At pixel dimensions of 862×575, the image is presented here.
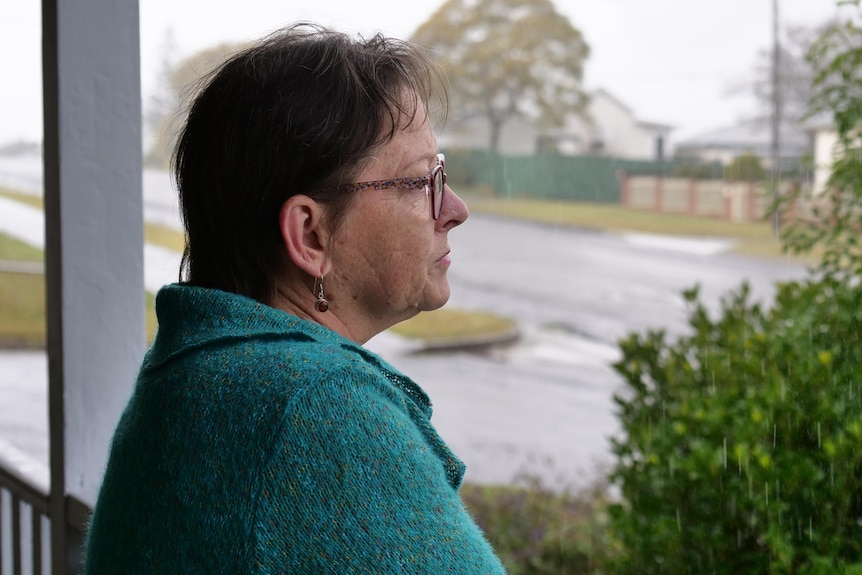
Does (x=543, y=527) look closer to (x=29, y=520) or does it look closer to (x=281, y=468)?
(x=29, y=520)

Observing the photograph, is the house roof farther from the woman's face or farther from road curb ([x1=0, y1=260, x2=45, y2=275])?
the woman's face

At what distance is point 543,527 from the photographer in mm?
4863

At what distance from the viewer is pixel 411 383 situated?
0.98m

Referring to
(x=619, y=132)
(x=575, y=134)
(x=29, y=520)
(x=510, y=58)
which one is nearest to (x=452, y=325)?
(x=575, y=134)

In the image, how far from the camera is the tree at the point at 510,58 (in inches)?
607

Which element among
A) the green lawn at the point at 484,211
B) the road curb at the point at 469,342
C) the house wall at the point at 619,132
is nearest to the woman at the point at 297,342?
the road curb at the point at 469,342

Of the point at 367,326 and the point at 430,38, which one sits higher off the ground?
the point at 430,38

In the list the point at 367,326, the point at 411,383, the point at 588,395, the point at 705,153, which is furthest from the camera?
the point at 705,153

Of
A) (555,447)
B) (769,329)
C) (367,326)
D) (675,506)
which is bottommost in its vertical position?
(555,447)

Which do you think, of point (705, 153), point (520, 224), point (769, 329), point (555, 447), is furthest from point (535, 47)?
point (769, 329)

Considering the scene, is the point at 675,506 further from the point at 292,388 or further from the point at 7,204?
the point at 7,204

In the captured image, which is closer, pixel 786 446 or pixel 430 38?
pixel 786 446

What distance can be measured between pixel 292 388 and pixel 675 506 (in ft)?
3.82

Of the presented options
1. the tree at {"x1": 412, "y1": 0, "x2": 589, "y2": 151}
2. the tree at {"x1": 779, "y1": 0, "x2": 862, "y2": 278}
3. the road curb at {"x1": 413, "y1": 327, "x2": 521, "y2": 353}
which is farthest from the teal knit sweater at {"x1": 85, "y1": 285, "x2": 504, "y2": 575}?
the tree at {"x1": 412, "y1": 0, "x2": 589, "y2": 151}
